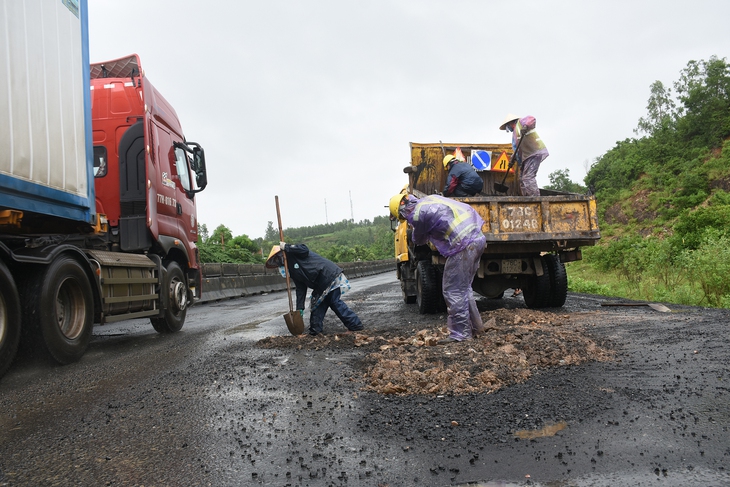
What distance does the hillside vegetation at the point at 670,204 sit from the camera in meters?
9.28

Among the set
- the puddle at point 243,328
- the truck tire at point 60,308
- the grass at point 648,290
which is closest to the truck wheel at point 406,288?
the puddle at point 243,328

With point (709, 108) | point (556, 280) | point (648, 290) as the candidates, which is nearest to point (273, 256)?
point (556, 280)

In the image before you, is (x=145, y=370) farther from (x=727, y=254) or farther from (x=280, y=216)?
(x=727, y=254)

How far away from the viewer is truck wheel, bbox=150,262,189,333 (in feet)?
24.1

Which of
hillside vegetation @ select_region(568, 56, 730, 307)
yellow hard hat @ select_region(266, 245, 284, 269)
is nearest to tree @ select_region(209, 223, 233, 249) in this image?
hillside vegetation @ select_region(568, 56, 730, 307)

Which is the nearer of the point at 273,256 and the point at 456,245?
the point at 456,245

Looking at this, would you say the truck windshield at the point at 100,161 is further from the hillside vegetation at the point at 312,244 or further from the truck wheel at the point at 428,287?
the truck wheel at the point at 428,287

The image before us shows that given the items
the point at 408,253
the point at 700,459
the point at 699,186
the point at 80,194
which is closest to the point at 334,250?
the point at 699,186

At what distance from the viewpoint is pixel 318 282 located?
6.58 metres

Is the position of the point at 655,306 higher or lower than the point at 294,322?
lower

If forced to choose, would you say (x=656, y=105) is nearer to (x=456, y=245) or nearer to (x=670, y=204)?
(x=670, y=204)

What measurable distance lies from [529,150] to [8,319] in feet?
23.3

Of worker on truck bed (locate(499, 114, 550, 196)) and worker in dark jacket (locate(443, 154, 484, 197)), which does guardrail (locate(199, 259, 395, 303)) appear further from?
worker on truck bed (locate(499, 114, 550, 196))

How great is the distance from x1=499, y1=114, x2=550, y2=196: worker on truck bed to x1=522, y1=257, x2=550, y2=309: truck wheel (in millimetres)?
1227
